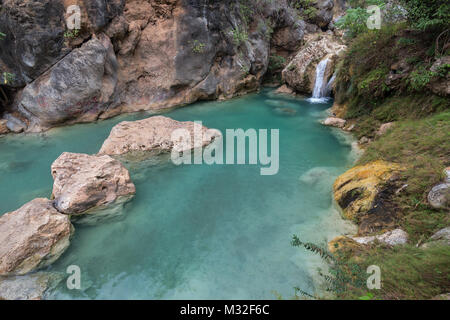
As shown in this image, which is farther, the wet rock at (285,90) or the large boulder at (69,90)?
the wet rock at (285,90)

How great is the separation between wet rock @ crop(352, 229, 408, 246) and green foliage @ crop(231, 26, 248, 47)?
477 inches

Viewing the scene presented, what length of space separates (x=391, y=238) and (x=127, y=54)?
12114 millimetres

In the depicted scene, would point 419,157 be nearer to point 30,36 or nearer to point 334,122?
point 334,122

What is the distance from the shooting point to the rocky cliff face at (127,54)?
9.32m

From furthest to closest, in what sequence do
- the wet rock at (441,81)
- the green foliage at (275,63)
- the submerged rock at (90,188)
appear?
the green foliage at (275,63), the wet rock at (441,81), the submerged rock at (90,188)

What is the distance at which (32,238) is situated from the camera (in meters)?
4.17

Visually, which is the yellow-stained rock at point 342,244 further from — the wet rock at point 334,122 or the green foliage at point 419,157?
the wet rock at point 334,122

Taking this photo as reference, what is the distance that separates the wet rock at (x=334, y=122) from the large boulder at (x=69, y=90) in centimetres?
906

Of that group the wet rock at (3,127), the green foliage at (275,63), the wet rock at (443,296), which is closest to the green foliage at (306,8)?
the green foliage at (275,63)

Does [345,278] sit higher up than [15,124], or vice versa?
[345,278]

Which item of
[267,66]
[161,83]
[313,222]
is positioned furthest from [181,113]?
[313,222]

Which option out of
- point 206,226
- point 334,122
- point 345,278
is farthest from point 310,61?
point 345,278
